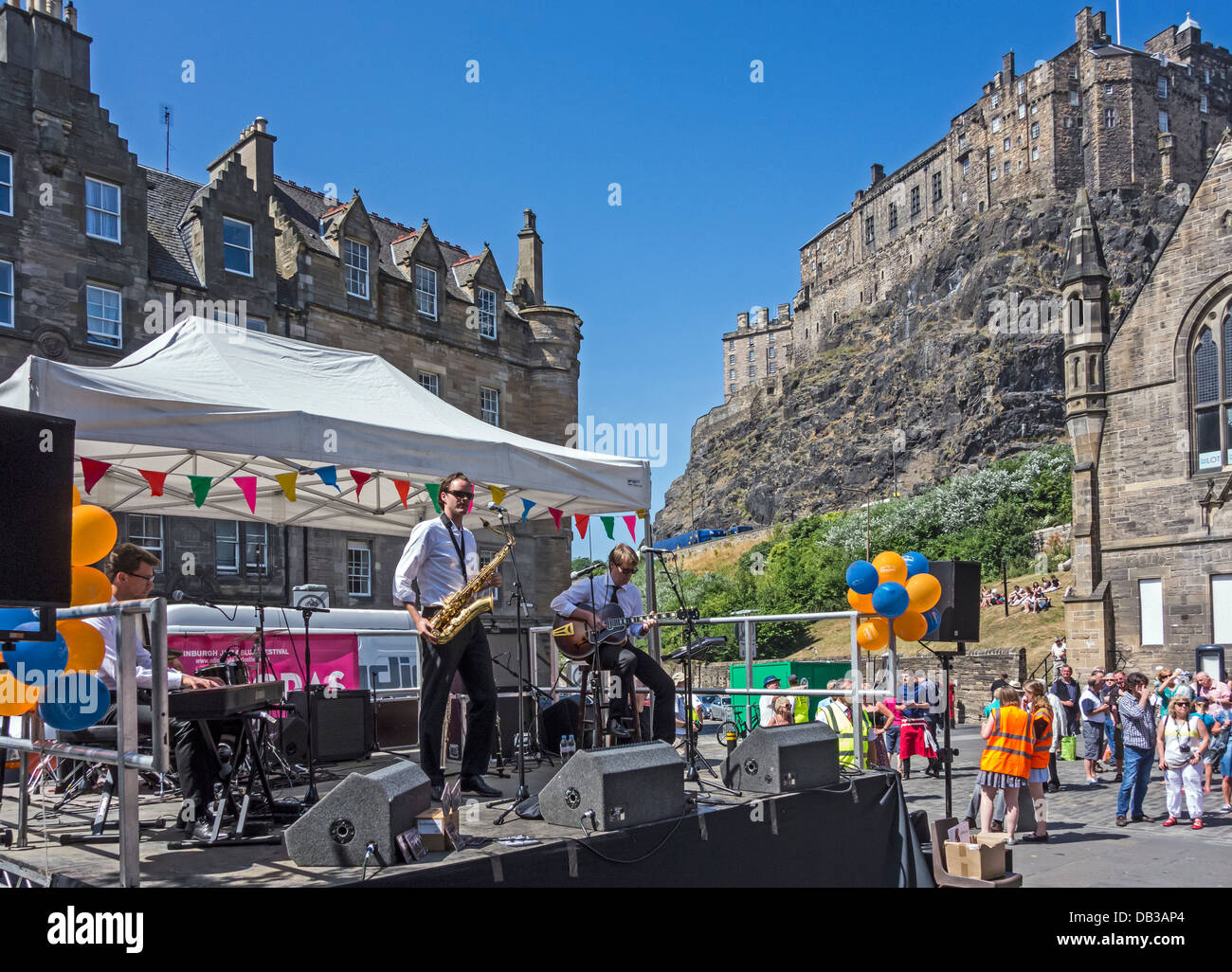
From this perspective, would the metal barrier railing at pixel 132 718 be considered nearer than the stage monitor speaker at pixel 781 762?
Yes

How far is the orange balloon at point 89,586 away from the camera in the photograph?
5769 millimetres

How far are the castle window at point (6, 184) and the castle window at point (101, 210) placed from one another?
1790 mm

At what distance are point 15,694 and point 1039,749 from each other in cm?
1079

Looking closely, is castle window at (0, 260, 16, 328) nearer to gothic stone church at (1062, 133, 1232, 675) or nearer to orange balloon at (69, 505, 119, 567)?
orange balloon at (69, 505, 119, 567)

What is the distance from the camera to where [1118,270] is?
8725cm

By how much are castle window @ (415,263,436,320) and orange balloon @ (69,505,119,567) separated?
95.5 ft

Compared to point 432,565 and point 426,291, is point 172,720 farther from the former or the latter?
point 426,291

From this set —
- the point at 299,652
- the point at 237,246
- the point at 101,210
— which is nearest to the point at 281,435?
the point at 299,652

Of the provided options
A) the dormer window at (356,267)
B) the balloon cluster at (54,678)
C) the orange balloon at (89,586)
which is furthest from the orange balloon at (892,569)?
the dormer window at (356,267)

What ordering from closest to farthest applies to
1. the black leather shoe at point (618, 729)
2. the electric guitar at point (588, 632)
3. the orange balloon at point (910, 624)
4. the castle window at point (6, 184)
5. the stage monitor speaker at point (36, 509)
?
the stage monitor speaker at point (36, 509), the black leather shoe at point (618, 729), the electric guitar at point (588, 632), the orange balloon at point (910, 624), the castle window at point (6, 184)

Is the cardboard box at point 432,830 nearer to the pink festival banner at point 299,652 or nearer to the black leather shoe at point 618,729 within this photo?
the black leather shoe at point 618,729

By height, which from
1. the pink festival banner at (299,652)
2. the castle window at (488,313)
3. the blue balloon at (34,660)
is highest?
the castle window at (488,313)

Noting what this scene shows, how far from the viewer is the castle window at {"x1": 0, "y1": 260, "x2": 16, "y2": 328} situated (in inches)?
941
